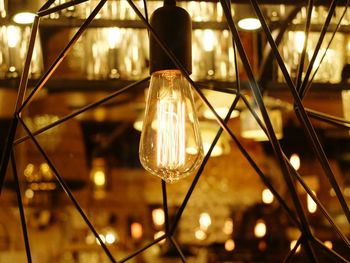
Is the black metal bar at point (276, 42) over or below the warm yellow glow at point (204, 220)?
over

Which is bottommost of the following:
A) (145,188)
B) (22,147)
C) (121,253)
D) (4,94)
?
(121,253)

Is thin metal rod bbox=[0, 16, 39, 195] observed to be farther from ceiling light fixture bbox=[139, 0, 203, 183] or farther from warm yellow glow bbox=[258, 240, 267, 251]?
warm yellow glow bbox=[258, 240, 267, 251]

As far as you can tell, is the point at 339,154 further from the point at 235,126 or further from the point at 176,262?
the point at 176,262

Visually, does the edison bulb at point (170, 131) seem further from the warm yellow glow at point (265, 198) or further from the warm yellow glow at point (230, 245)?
the warm yellow glow at point (265, 198)

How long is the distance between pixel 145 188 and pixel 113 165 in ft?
0.62

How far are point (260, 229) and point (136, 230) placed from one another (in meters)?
0.57

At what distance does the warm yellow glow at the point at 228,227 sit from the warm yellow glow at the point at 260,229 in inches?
4.5

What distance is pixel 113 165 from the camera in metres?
3.34

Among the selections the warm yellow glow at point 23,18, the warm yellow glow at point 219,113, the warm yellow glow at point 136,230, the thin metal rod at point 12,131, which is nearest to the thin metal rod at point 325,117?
the thin metal rod at point 12,131

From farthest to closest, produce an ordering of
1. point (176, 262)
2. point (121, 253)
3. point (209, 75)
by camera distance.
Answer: point (121, 253)
point (176, 262)
point (209, 75)

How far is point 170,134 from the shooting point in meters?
0.62

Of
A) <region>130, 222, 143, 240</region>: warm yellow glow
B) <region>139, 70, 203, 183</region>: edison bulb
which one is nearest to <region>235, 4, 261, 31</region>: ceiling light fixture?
<region>139, 70, 203, 183</region>: edison bulb

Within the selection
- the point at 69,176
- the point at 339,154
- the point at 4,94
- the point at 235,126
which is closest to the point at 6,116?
the point at 4,94

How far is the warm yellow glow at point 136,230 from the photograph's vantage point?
329 centimetres
